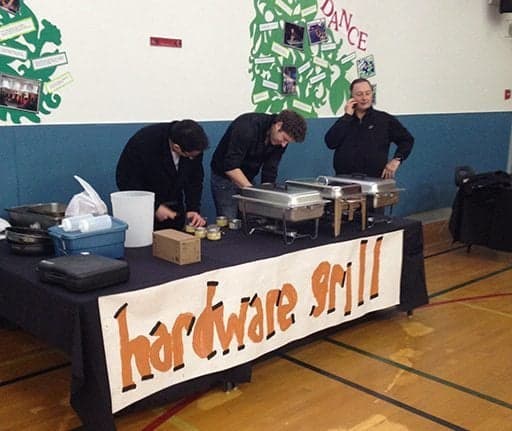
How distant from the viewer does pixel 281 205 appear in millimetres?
2717

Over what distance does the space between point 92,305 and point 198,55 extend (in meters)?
→ 2.26

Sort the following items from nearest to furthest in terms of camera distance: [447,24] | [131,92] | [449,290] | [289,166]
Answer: [131,92] → [449,290] → [289,166] → [447,24]

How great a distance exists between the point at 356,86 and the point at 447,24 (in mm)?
2325

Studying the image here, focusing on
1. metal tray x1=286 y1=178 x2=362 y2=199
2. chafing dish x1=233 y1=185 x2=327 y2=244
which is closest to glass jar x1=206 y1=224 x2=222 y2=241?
chafing dish x1=233 y1=185 x2=327 y2=244

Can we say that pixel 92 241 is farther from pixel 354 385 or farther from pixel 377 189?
pixel 377 189

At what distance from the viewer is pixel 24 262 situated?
2365 mm

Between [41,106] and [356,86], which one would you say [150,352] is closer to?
[41,106]

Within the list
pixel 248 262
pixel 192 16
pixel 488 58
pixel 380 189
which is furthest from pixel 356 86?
pixel 488 58

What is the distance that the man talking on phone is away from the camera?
379 cm

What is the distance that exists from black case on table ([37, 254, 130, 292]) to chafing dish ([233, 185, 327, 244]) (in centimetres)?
84

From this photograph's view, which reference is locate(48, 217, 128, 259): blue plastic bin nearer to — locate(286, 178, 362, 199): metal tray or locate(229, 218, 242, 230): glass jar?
locate(229, 218, 242, 230): glass jar

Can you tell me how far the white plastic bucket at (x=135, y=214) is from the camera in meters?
2.56

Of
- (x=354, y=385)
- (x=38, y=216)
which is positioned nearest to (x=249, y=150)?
(x=38, y=216)

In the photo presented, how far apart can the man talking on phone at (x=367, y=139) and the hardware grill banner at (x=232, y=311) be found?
0.75 metres
